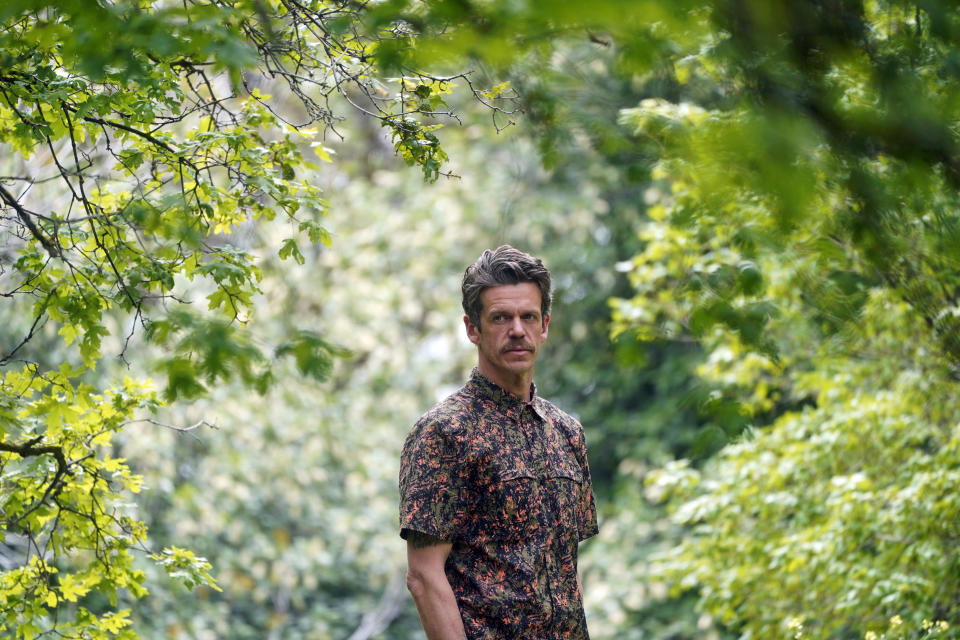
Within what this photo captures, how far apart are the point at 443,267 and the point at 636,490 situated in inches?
105

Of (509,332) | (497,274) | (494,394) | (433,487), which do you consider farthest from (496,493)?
(497,274)

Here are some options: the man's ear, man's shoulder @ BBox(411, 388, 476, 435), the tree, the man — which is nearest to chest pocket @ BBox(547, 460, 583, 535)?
the man

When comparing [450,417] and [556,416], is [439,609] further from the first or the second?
[556,416]

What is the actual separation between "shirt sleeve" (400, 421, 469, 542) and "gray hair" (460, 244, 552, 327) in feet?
1.18

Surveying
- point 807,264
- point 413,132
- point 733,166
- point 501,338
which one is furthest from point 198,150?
point 807,264

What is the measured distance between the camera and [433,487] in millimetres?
2592

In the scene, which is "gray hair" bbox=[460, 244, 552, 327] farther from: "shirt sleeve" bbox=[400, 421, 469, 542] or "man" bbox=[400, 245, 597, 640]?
"shirt sleeve" bbox=[400, 421, 469, 542]

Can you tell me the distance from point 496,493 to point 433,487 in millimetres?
163

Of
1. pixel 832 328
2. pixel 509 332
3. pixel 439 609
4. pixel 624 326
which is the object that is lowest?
pixel 439 609

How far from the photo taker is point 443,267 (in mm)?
10266

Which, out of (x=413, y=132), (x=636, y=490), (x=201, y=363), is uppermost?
(x=636, y=490)

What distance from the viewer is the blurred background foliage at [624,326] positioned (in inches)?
60.6

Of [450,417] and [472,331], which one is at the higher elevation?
[472,331]

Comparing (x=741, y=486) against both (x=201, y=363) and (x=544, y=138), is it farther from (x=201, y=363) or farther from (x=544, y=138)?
(x=201, y=363)
